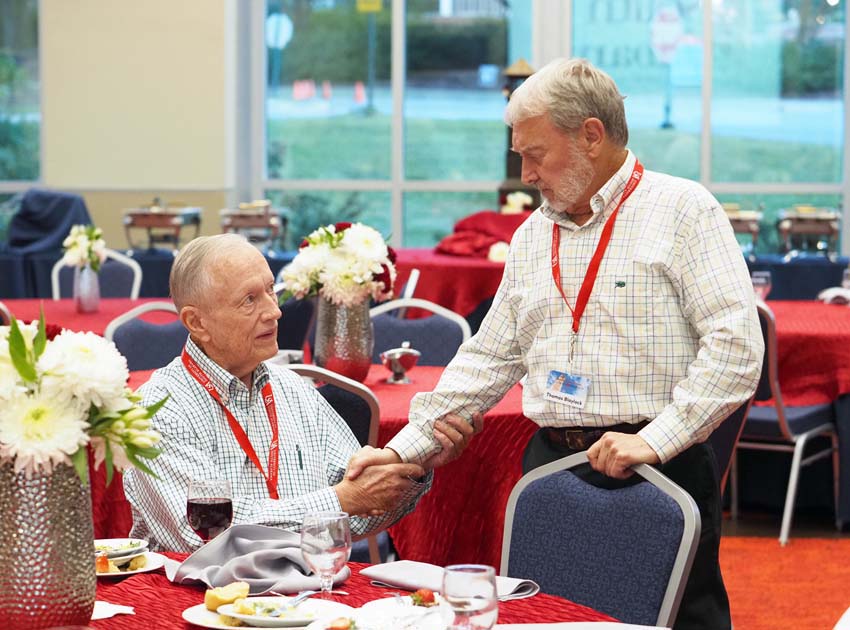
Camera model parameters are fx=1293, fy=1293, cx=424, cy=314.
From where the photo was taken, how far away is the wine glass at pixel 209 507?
6.81 feet

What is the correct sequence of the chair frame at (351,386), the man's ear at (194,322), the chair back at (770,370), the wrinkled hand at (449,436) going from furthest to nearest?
the chair back at (770,370)
the chair frame at (351,386)
the wrinkled hand at (449,436)
the man's ear at (194,322)

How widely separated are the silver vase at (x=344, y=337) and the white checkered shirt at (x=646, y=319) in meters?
1.11

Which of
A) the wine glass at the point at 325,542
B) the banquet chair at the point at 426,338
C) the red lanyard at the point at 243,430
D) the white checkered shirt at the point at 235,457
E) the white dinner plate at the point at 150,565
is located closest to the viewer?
the wine glass at the point at 325,542

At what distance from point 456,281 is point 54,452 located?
5.52m

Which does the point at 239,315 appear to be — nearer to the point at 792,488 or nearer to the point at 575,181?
the point at 575,181

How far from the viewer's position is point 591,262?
101 inches

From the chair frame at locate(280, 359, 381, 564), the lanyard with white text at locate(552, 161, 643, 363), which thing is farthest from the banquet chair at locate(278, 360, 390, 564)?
the lanyard with white text at locate(552, 161, 643, 363)

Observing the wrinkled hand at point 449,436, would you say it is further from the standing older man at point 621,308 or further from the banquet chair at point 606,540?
the banquet chair at point 606,540

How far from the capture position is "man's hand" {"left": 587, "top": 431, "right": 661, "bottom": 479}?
2.35 metres

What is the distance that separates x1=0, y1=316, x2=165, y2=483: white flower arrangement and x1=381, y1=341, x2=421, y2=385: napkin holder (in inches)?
92.3

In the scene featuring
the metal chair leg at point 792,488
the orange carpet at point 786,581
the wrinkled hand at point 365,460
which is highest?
the wrinkled hand at point 365,460

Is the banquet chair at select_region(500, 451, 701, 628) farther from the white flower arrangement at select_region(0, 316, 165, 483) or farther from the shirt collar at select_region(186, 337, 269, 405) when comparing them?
the white flower arrangement at select_region(0, 316, 165, 483)

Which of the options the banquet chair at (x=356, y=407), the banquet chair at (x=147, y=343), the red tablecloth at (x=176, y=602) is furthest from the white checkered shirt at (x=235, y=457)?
the banquet chair at (x=147, y=343)

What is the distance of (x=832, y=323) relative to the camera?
17.5 ft
